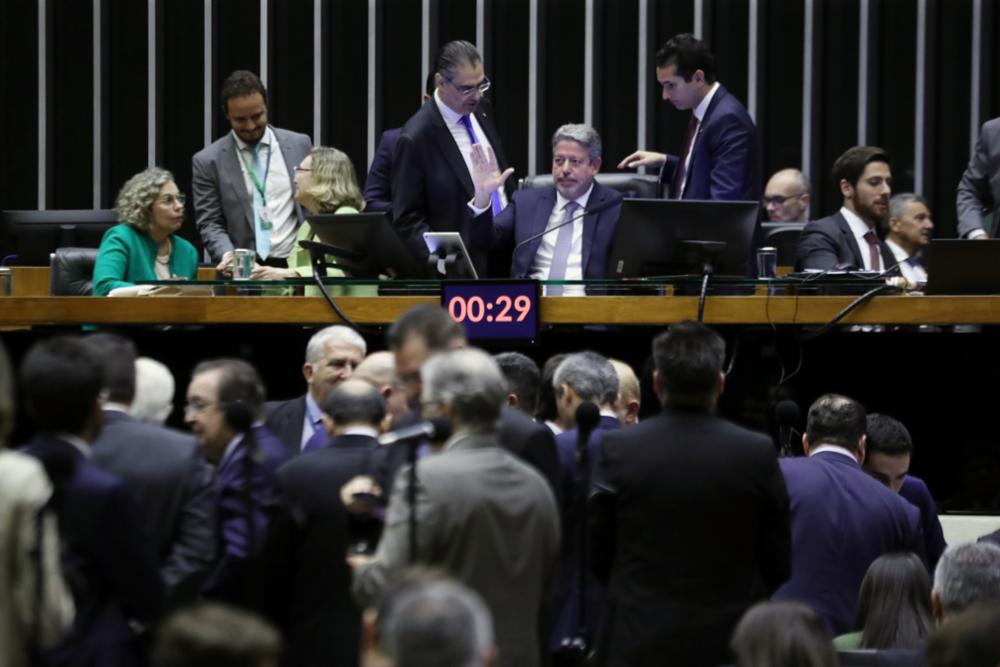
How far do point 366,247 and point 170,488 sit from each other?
6.70 ft

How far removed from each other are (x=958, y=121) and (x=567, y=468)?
5695mm

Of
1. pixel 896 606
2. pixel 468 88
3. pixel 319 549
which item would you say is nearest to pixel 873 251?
pixel 468 88

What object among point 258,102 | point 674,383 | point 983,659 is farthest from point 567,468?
point 258,102

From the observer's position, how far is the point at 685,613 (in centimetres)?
361

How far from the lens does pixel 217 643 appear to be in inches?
88.6

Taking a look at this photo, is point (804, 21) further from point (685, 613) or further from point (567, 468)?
point (685, 613)

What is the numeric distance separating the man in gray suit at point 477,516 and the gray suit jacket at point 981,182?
13.0 feet

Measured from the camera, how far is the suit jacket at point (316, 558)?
3.67 metres

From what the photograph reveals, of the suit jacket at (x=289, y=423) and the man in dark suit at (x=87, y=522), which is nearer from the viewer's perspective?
the man in dark suit at (x=87, y=522)

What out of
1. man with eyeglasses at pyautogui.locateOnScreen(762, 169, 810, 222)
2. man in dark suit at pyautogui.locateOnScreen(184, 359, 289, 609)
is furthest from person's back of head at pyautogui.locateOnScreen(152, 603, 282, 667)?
man with eyeglasses at pyautogui.locateOnScreen(762, 169, 810, 222)

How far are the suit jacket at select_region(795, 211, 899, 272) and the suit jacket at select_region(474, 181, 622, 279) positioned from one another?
667mm

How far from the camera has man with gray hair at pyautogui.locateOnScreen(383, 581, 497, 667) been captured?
2.19 meters

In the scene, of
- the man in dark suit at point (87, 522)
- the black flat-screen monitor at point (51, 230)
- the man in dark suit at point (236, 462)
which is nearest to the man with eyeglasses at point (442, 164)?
the black flat-screen monitor at point (51, 230)

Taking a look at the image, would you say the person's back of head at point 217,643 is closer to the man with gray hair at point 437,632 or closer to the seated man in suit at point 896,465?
the man with gray hair at point 437,632
